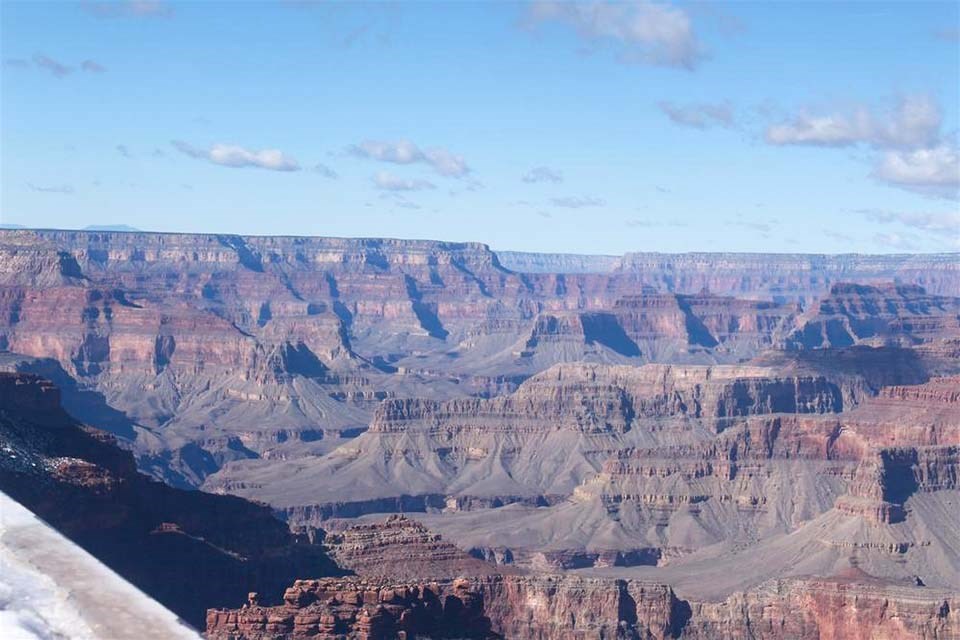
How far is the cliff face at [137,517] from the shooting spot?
61.3 metres

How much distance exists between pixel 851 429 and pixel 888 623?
62084mm

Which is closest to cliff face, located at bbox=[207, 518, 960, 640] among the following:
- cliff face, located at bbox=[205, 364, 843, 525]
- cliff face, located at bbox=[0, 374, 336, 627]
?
cliff face, located at bbox=[0, 374, 336, 627]

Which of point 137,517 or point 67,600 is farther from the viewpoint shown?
point 137,517

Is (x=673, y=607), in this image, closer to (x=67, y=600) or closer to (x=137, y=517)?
(x=137, y=517)

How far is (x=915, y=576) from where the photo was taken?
105m

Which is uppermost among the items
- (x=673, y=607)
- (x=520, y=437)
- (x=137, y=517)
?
(x=137, y=517)

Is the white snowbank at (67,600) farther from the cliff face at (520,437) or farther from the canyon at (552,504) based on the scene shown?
the cliff face at (520,437)

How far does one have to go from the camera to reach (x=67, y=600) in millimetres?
8695

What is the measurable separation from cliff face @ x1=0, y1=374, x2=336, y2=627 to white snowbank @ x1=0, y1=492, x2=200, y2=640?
157 feet

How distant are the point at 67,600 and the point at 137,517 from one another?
59.8 m

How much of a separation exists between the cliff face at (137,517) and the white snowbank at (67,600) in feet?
157

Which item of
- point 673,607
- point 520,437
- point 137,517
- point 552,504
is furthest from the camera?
point 520,437

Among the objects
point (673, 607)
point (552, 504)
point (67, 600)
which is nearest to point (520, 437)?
point (552, 504)

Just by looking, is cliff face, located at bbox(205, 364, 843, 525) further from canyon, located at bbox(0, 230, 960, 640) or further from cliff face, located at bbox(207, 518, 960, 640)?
cliff face, located at bbox(207, 518, 960, 640)
